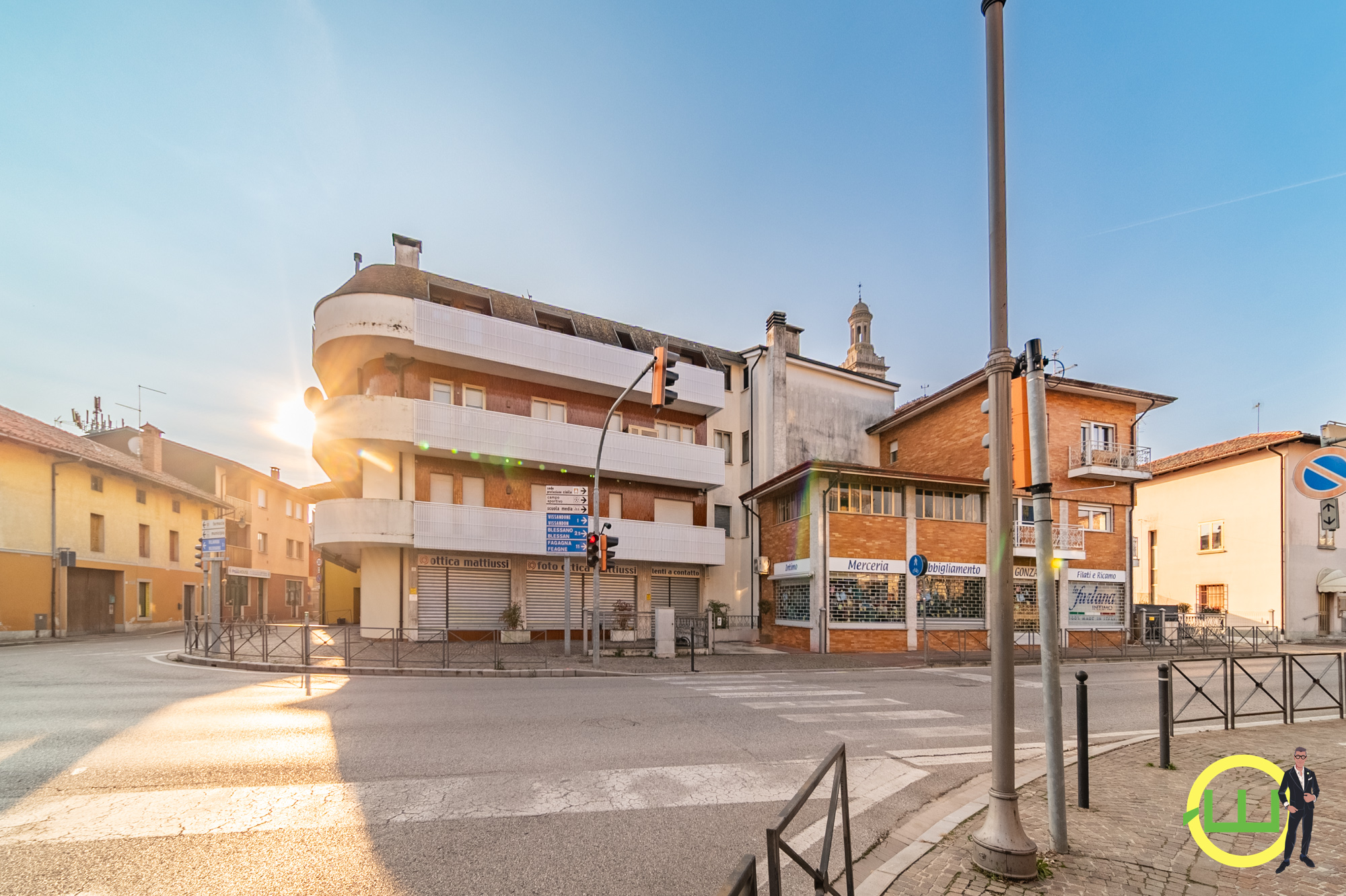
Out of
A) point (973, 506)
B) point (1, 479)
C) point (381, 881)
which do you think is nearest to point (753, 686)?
point (381, 881)

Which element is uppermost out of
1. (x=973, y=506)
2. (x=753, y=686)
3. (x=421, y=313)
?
(x=421, y=313)

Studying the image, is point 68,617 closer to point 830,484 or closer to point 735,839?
point 830,484

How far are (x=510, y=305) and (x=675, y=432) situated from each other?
849 centimetres

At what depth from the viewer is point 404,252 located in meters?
26.4

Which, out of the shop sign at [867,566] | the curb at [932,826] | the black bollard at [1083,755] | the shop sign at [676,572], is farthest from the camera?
the shop sign at [676,572]

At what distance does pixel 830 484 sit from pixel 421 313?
14.8 metres

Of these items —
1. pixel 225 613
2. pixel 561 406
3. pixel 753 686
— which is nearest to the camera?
pixel 753 686

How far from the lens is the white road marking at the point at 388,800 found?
4.97 m

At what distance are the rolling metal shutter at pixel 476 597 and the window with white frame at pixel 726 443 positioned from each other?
1109cm

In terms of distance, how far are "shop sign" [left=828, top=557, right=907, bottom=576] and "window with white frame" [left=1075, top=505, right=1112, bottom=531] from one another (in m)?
8.64

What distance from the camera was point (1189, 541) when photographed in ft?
112

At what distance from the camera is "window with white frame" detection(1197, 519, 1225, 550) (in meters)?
32.5

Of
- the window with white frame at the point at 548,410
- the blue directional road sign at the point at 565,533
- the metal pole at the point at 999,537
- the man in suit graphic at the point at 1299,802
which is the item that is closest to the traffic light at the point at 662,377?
the blue directional road sign at the point at 565,533

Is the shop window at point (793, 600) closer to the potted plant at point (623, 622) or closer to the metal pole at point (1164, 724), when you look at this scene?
the potted plant at point (623, 622)
